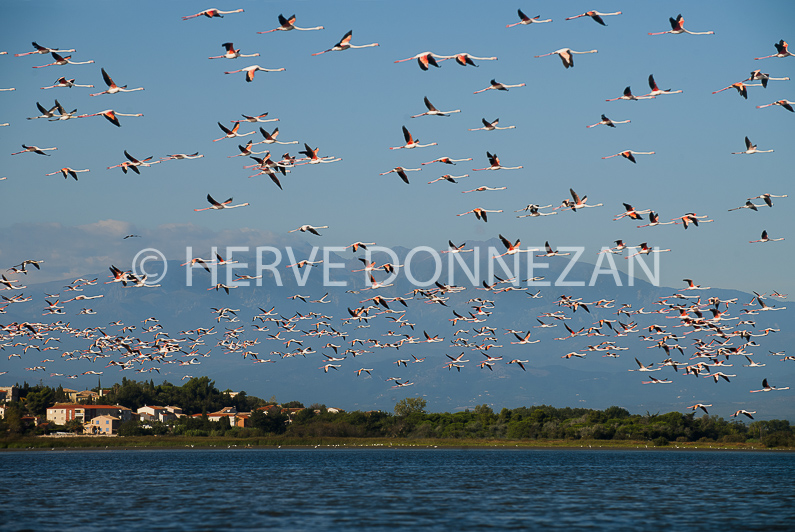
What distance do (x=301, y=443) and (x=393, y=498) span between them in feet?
296

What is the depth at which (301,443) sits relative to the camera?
136500 mm

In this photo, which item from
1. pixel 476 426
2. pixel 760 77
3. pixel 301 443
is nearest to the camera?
pixel 760 77

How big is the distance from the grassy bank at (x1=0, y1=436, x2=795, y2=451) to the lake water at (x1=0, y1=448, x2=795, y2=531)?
47.5 m

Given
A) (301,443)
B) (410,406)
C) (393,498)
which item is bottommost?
(301,443)

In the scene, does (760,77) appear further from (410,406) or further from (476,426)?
(410,406)

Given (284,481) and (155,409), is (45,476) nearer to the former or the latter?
(284,481)

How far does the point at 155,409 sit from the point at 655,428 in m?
94.6

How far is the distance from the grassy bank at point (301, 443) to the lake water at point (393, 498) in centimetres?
4746

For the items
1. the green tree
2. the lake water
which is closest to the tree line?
the green tree

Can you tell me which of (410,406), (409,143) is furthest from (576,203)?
(410,406)

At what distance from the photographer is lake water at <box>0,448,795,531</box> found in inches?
1515

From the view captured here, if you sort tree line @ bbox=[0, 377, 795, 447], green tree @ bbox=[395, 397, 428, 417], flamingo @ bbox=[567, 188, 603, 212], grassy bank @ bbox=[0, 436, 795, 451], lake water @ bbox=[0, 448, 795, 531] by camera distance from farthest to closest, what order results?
green tree @ bbox=[395, 397, 428, 417]
tree line @ bbox=[0, 377, 795, 447]
grassy bank @ bbox=[0, 436, 795, 451]
flamingo @ bbox=[567, 188, 603, 212]
lake water @ bbox=[0, 448, 795, 531]

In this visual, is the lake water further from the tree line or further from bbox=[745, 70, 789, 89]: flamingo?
the tree line

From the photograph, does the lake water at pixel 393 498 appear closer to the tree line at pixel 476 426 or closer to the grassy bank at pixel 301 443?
the grassy bank at pixel 301 443
